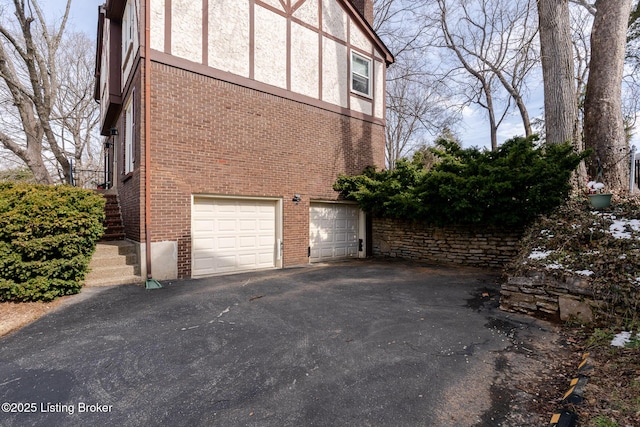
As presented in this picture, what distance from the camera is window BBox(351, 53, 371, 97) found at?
9922 millimetres

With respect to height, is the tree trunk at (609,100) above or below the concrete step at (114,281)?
above

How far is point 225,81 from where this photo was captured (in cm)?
705

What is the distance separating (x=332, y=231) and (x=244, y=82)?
16.1 ft

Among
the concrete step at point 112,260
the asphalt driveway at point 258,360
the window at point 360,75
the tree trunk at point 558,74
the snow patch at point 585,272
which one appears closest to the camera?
the asphalt driveway at point 258,360

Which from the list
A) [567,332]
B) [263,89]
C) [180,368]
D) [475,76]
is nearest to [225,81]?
[263,89]

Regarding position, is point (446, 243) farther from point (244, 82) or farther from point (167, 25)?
point (167, 25)

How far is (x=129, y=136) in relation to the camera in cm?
748

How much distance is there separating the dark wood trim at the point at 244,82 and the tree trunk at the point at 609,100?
242 inches

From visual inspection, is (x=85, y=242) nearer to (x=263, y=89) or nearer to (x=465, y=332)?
(x=263, y=89)

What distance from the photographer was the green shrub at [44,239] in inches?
174

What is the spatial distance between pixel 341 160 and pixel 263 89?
322cm

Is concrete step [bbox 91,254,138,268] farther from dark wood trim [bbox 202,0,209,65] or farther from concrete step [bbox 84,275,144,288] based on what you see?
dark wood trim [bbox 202,0,209,65]

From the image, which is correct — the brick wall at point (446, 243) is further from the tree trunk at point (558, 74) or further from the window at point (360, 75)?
the window at point (360, 75)

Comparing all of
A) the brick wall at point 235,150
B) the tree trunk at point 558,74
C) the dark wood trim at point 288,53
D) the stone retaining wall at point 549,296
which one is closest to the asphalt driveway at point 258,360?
the stone retaining wall at point 549,296
